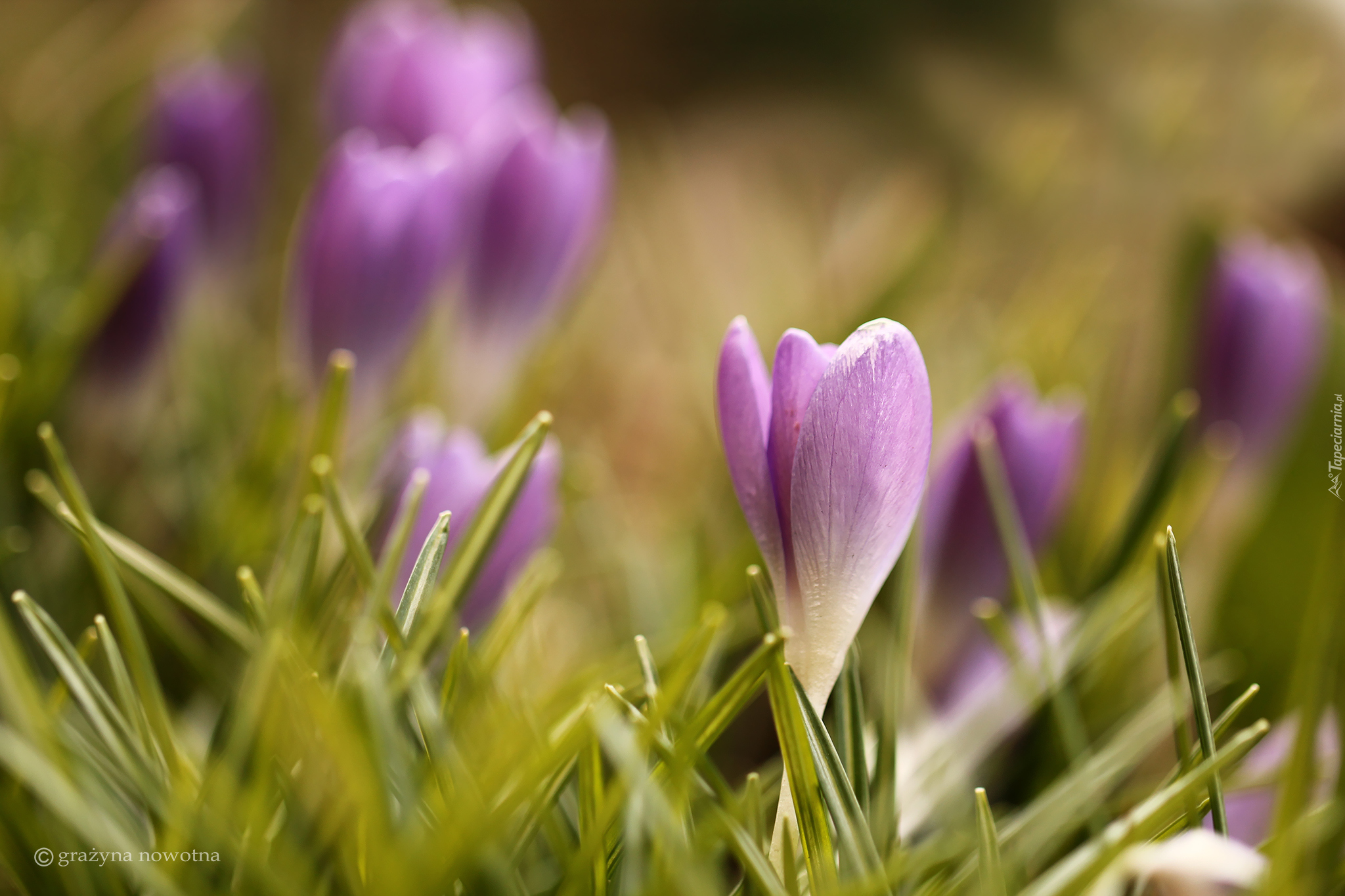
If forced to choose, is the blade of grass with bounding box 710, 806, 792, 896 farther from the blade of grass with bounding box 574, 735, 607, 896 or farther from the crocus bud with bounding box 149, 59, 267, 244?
the crocus bud with bounding box 149, 59, 267, 244

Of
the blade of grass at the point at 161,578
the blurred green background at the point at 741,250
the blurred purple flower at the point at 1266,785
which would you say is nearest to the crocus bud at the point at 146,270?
the blurred green background at the point at 741,250

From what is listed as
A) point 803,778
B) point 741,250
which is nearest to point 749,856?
point 803,778

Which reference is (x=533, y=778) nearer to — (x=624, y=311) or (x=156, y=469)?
(x=156, y=469)

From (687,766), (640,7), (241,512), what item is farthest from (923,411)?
(640,7)

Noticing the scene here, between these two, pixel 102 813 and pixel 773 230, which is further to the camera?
pixel 773 230

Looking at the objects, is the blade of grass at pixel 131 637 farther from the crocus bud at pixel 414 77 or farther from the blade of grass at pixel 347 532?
the crocus bud at pixel 414 77

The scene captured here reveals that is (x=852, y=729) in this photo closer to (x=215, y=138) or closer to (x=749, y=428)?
(x=749, y=428)
